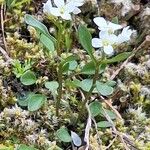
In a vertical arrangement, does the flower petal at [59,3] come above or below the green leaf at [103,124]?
above

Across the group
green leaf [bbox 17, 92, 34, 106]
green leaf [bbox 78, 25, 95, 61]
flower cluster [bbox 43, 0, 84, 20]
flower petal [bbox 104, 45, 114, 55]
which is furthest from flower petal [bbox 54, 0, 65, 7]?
green leaf [bbox 17, 92, 34, 106]

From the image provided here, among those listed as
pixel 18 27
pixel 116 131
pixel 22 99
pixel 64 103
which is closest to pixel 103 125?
pixel 116 131

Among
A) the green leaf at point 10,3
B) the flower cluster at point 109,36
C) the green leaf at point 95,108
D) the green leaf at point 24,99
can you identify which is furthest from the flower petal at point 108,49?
the green leaf at point 10,3

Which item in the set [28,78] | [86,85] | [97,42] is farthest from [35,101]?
[97,42]

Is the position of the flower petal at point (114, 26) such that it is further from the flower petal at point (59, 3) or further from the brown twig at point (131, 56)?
the brown twig at point (131, 56)

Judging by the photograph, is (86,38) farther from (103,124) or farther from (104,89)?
(103,124)

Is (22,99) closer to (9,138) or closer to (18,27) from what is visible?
(9,138)
